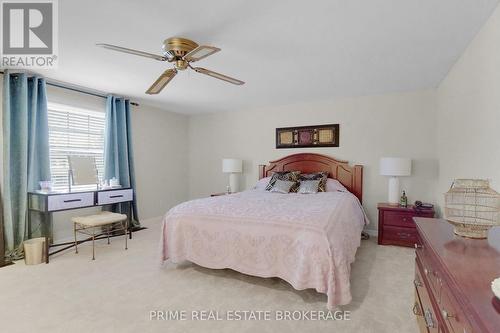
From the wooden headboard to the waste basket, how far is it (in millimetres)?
3444

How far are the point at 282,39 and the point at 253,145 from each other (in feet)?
9.75

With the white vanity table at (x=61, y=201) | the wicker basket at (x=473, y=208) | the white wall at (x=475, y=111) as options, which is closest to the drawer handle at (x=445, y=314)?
the wicker basket at (x=473, y=208)

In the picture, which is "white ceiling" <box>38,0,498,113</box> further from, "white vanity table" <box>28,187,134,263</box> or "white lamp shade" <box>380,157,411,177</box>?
"white vanity table" <box>28,187,134,263</box>

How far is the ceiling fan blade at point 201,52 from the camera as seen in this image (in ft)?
6.40

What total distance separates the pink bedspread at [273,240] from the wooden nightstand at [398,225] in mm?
962

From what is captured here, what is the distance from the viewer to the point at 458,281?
0.86 meters

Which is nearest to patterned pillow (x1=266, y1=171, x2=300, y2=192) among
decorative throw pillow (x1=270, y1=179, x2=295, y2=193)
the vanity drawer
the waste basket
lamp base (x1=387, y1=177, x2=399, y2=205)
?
decorative throw pillow (x1=270, y1=179, x2=295, y2=193)

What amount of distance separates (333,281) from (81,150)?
13.4 feet

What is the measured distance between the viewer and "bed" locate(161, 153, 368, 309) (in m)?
2.02

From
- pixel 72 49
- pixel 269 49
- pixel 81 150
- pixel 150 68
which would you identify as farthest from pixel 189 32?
pixel 81 150

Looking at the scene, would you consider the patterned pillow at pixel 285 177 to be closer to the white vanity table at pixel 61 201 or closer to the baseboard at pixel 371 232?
the baseboard at pixel 371 232

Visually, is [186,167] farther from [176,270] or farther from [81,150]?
[176,270]

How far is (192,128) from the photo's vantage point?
5.91 metres

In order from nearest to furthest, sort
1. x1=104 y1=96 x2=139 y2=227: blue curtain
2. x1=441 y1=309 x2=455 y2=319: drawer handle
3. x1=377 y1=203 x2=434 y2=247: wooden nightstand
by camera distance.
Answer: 1. x1=441 y1=309 x2=455 y2=319: drawer handle
2. x1=377 y1=203 x2=434 y2=247: wooden nightstand
3. x1=104 y1=96 x2=139 y2=227: blue curtain
